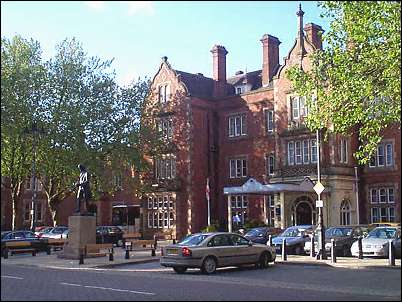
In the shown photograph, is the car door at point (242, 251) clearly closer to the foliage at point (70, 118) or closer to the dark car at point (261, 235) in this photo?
the dark car at point (261, 235)

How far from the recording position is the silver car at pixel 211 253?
2014 centimetres

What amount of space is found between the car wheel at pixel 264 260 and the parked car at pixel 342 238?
5485 mm

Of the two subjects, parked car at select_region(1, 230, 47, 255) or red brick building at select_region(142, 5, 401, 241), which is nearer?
parked car at select_region(1, 230, 47, 255)

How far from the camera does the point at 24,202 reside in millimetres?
60906

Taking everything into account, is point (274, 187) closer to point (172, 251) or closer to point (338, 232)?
point (338, 232)

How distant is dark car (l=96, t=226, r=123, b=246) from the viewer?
39.3 m

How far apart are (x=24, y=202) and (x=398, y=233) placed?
147 ft

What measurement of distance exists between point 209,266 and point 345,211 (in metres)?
24.7

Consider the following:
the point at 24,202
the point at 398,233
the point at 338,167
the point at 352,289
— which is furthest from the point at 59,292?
the point at 24,202

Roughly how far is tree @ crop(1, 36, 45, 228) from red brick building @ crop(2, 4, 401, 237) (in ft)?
33.0

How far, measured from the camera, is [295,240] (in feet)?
93.5

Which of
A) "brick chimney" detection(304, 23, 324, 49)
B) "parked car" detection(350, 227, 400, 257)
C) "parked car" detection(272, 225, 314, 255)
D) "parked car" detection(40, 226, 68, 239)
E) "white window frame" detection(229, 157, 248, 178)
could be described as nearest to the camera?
"parked car" detection(350, 227, 400, 257)

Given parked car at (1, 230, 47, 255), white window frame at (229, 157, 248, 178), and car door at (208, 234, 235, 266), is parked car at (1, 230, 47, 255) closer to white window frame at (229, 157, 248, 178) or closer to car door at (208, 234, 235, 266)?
car door at (208, 234, 235, 266)

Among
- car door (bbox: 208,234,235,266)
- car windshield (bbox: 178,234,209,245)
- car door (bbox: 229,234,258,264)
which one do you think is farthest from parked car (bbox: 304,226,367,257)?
car windshield (bbox: 178,234,209,245)
